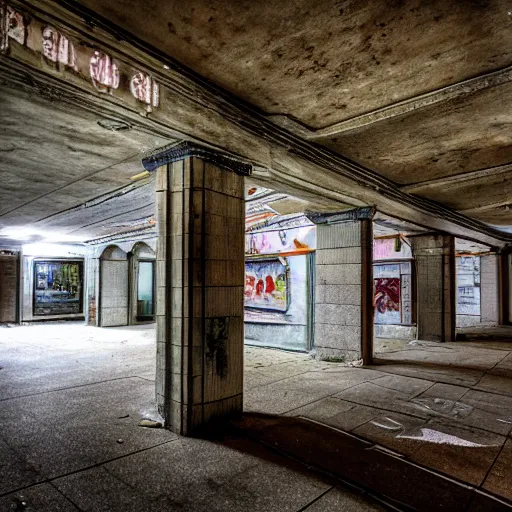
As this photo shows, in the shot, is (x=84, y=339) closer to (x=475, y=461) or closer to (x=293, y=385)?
(x=293, y=385)

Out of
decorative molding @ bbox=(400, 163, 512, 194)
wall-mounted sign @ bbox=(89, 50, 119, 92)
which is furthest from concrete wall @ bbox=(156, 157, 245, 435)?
decorative molding @ bbox=(400, 163, 512, 194)

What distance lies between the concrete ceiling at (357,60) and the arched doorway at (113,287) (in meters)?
11.7

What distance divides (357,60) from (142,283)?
14.4m

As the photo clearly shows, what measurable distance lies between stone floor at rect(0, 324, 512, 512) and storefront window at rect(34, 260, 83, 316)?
945 cm

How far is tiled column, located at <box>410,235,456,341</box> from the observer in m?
10.6

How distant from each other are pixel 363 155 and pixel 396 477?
4.54 metres

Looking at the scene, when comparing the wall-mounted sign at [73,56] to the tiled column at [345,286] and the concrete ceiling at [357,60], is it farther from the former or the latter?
the tiled column at [345,286]

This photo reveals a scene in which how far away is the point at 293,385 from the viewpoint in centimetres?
575

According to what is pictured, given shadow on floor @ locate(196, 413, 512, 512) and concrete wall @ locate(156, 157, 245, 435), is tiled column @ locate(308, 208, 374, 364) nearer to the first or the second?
shadow on floor @ locate(196, 413, 512, 512)

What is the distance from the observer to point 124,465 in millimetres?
3146

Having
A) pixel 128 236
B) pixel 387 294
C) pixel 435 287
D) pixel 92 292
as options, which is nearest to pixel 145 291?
pixel 92 292

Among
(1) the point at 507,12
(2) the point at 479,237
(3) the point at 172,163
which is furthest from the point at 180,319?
(2) the point at 479,237

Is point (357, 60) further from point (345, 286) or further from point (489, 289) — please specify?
point (489, 289)

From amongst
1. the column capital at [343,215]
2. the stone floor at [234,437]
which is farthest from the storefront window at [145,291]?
the column capital at [343,215]
